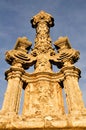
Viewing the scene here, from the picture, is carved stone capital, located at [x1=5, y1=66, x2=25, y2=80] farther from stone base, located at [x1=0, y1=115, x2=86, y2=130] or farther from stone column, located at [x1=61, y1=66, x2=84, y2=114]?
stone base, located at [x1=0, y1=115, x2=86, y2=130]

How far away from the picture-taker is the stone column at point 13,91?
6.58 metres

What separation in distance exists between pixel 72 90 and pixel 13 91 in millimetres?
1781

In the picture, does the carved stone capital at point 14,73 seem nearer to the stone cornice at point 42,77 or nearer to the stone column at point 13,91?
the stone column at point 13,91

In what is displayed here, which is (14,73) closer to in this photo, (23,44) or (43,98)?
(43,98)

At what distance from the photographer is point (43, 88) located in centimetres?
747

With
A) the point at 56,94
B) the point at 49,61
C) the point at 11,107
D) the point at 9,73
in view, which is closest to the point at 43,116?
the point at 11,107

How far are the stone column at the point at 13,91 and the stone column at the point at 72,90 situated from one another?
1.48 meters

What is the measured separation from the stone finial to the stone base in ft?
20.3

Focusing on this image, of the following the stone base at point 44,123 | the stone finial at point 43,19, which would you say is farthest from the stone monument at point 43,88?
the stone finial at point 43,19

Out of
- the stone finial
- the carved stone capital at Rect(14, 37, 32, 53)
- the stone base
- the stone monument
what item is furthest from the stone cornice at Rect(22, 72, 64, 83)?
the stone finial

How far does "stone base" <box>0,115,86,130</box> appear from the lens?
5648 millimetres

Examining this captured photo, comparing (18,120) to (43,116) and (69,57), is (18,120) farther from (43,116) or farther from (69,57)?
(69,57)

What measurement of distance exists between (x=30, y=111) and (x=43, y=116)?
764 mm

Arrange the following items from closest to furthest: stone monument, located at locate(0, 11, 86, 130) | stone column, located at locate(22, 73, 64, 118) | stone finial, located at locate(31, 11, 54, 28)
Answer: stone monument, located at locate(0, 11, 86, 130)
stone column, located at locate(22, 73, 64, 118)
stone finial, located at locate(31, 11, 54, 28)
